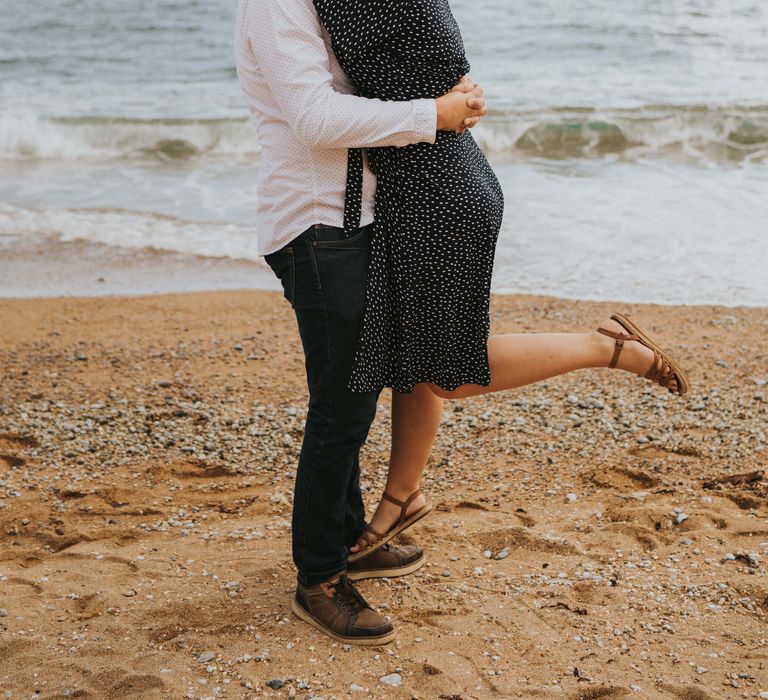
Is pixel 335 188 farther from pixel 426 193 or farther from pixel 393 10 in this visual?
pixel 393 10

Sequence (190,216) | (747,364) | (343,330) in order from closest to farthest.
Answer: (343,330) → (747,364) → (190,216)

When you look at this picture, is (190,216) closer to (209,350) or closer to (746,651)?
(209,350)

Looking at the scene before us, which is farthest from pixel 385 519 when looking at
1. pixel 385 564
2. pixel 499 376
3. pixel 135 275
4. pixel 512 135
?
pixel 512 135

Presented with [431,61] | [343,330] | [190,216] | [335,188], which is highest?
[431,61]

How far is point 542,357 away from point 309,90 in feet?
3.61

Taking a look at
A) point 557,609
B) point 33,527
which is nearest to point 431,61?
point 557,609

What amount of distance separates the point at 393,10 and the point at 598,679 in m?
1.86

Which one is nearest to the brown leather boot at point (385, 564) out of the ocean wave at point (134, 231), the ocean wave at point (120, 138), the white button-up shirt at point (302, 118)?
the white button-up shirt at point (302, 118)

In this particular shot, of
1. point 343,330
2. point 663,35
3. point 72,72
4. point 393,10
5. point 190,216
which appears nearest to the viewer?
point 393,10

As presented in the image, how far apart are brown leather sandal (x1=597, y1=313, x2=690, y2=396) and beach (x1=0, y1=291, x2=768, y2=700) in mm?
642

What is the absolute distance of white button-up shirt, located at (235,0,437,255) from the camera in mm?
2246

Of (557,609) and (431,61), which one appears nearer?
(431,61)

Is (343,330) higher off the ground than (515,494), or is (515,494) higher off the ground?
(343,330)

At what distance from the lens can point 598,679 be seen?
101 inches
